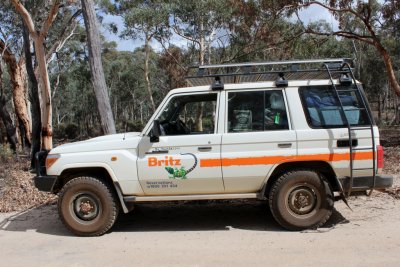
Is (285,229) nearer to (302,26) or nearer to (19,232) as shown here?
(19,232)

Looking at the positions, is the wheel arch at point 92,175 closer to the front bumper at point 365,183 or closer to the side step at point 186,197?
the side step at point 186,197

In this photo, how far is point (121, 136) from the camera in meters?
6.92

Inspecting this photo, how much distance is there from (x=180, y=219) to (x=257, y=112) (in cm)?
222

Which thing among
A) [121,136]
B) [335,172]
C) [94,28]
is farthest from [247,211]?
[94,28]

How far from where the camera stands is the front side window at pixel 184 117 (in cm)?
656

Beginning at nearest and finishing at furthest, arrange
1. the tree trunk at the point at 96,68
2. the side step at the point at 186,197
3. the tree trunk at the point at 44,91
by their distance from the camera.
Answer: the side step at the point at 186,197 → the tree trunk at the point at 96,68 → the tree trunk at the point at 44,91

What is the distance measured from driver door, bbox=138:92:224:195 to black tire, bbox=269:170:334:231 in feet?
2.66

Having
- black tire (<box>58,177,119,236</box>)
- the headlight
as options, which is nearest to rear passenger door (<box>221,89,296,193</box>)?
black tire (<box>58,177,119,236</box>)

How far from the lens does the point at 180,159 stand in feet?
21.0

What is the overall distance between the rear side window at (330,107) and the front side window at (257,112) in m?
0.34

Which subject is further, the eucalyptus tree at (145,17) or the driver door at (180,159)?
the eucalyptus tree at (145,17)

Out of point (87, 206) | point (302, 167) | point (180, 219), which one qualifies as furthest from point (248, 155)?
point (87, 206)

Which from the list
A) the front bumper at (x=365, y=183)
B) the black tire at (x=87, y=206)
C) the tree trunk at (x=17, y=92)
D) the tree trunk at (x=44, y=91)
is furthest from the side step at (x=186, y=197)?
the tree trunk at (x=17, y=92)

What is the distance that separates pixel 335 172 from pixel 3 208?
5870 mm
